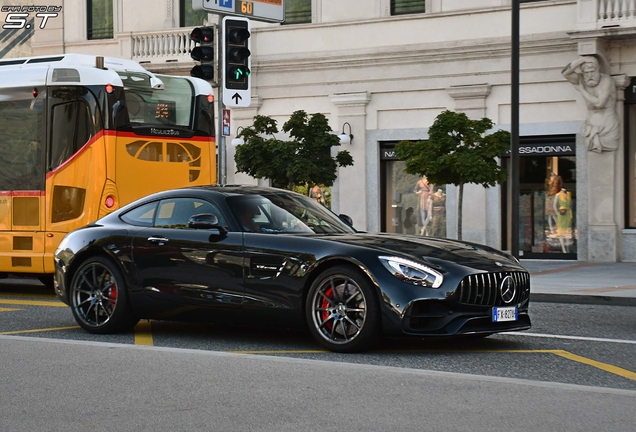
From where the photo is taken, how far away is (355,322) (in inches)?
347

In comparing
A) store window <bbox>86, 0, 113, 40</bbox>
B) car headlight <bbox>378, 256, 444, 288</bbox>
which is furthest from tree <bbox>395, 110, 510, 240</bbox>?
store window <bbox>86, 0, 113, 40</bbox>

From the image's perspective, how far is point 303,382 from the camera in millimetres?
7289

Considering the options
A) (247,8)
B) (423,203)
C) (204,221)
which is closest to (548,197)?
(423,203)

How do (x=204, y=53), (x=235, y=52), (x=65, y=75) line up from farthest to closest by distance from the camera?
(x=235, y=52), (x=204, y=53), (x=65, y=75)

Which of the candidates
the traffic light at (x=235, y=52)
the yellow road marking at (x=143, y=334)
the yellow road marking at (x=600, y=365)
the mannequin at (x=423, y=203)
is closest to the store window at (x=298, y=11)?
the mannequin at (x=423, y=203)

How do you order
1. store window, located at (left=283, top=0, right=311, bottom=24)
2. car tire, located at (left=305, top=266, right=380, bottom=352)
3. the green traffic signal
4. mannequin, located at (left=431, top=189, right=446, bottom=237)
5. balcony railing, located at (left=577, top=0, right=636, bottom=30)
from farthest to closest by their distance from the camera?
store window, located at (left=283, top=0, right=311, bottom=24) → mannequin, located at (left=431, top=189, right=446, bottom=237) → balcony railing, located at (left=577, top=0, right=636, bottom=30) → the green traffic signal → car tire, located at (left=305, top=266, right=380, bottom=352)

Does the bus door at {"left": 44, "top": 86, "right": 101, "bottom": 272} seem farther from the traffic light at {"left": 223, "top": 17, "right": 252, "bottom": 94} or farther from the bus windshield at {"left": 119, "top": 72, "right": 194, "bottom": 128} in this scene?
the traffic light at {"left": 223, "top": 17, "right": 252, "bottom": 94}

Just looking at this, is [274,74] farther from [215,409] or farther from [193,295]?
[215,409]

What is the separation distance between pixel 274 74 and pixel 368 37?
2769 mm

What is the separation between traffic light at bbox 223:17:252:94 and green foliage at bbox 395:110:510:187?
4.37 metres

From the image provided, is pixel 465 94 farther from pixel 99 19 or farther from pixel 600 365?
pixel 600 365

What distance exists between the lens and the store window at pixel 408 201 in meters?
25.9

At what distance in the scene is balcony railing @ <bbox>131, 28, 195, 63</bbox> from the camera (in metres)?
28.3

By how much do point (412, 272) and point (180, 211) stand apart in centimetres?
261
